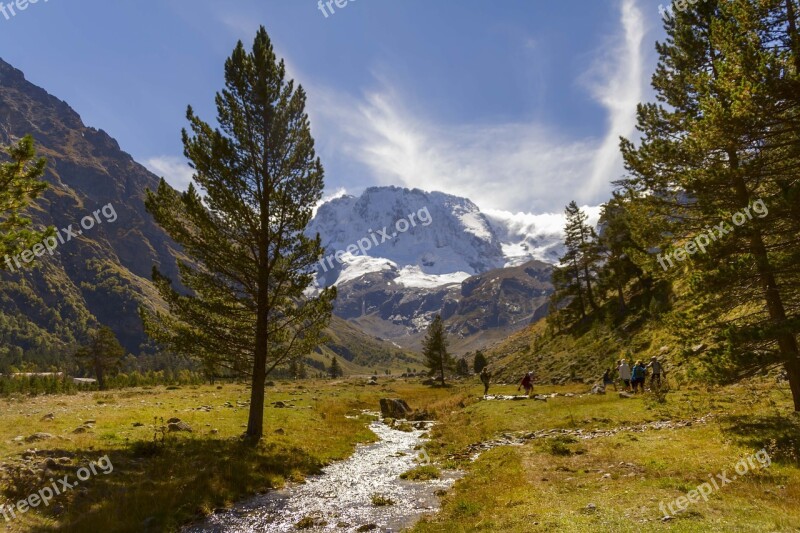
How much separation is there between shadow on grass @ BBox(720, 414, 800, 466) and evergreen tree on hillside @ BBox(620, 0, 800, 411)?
60.6 inches

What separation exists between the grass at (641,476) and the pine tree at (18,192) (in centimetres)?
1749

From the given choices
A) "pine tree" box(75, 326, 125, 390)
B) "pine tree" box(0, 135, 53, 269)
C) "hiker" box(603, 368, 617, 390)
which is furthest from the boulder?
"pine tree" box(75, 326, 125, 390)

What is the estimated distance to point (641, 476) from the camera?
505 inches

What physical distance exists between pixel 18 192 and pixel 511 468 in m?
21.6

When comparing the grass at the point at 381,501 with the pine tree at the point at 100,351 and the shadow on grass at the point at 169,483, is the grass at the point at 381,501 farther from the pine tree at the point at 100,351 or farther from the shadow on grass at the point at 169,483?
the pine tree at the point at 100,351

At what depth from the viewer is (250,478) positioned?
51.5 ft

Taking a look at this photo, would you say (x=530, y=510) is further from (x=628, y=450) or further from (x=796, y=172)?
(x=796, y=172)

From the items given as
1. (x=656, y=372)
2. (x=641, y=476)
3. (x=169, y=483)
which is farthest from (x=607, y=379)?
(x=169, y=483)

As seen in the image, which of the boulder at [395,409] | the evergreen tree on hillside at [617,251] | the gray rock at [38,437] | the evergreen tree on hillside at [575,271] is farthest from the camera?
the evergreen tree on hillside at [575,271]

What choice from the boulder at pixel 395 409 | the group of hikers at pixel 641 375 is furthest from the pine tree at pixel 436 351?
the group of hikers at pixel 641 375

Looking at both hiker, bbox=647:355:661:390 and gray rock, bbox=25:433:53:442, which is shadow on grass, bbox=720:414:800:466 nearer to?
hiker, bbox=647:355:661:390

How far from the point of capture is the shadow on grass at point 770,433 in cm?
1240

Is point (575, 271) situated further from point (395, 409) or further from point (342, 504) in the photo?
point (342, 504)

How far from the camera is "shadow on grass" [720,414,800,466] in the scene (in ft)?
40.7
